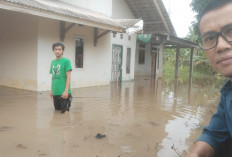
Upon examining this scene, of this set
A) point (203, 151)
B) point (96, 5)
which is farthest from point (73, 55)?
point (203, 151)

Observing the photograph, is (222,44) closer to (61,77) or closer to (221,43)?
(221,43)

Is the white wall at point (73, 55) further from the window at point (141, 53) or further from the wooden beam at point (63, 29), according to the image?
the window at point (141, 53)

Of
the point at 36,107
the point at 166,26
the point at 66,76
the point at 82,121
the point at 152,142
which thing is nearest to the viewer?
the point at 152,142

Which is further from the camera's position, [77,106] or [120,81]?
[120,81]

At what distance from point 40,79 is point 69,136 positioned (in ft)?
16.4

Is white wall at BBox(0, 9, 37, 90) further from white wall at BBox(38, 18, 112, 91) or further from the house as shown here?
white wall at BBox(38, 18, 112, 91)

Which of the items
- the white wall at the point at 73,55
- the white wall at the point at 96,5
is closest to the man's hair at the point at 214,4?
the white wall at the point at 73,55

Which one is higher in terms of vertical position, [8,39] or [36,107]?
[8,39]

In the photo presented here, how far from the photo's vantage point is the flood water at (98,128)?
329 centimetres

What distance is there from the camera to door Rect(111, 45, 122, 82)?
12.8 meters

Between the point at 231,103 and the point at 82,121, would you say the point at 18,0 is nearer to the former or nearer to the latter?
the point at 82,121

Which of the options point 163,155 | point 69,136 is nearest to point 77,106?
point 69,136

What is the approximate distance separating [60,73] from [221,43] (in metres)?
4.35

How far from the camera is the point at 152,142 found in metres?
3.73
